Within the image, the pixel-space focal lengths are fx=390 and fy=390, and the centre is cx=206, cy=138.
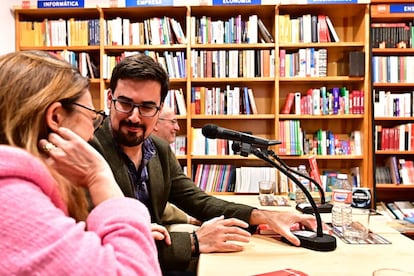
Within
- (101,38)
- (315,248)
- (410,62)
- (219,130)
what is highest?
(101,38)

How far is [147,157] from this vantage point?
1600 mm

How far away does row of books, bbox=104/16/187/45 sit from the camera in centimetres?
351

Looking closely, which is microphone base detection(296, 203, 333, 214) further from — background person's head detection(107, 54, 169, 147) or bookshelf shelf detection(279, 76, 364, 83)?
bookshelf shelf detection(279, 76, 364, 83)

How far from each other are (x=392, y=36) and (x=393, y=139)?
36.2 inches

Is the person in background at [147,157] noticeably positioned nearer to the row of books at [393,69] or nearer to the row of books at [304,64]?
the row of books at [304,64]

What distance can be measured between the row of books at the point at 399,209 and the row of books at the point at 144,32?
2.37 metres

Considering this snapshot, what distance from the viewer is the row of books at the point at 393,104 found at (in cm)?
345

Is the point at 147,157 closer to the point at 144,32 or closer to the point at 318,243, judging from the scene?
the point at 318,243

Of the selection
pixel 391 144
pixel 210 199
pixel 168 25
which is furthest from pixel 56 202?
pixel 391 144

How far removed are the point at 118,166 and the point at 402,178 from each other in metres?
2.90

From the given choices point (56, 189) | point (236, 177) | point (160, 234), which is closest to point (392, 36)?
point (236, 177)

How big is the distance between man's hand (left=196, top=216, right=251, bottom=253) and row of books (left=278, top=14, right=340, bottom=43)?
2.54 m

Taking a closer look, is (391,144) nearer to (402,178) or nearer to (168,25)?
(402,178)

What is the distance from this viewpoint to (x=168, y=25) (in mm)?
3516
